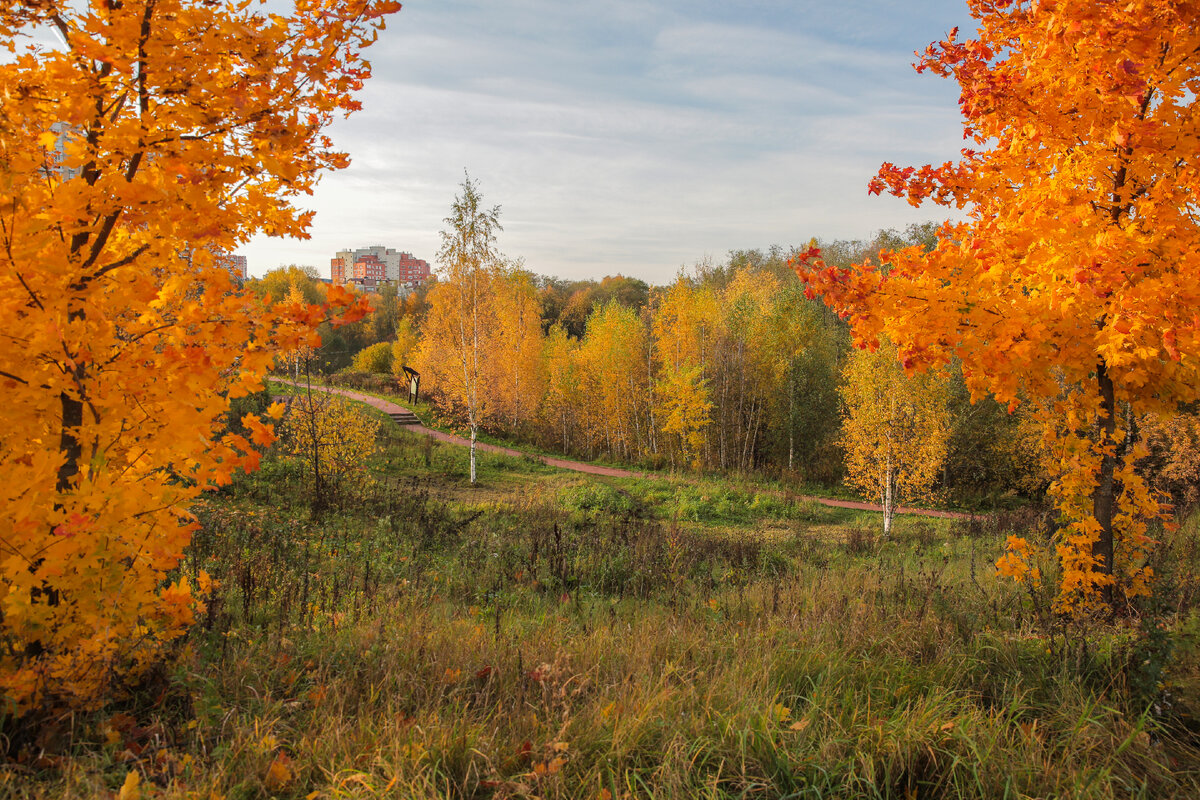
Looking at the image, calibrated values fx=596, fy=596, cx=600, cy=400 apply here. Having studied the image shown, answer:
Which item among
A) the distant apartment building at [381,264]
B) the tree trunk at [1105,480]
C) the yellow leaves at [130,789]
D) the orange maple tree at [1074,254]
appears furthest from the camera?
the distant apartment building at [381,264]

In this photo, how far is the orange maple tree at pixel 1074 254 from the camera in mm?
3531

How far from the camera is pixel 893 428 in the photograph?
14.4 m

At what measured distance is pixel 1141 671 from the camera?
3049 mm

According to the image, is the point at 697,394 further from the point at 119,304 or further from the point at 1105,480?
the point at 119,304

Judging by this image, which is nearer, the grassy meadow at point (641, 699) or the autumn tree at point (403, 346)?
the grassy meadow at point (641, 699)

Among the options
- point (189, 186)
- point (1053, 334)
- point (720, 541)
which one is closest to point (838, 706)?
point (1053, 334)

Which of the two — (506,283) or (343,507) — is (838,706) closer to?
(343,507)

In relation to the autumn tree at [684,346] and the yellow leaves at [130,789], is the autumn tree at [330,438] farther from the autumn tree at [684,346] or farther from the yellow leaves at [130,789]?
the autumn tree at [684,346]

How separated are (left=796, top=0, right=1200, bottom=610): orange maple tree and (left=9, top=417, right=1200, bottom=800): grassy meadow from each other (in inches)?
38.5

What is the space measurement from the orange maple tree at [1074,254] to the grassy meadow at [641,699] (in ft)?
3.21

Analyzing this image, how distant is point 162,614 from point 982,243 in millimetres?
5329

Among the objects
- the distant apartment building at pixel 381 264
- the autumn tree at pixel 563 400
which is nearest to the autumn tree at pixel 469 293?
the autumn tree at pixel 563 400

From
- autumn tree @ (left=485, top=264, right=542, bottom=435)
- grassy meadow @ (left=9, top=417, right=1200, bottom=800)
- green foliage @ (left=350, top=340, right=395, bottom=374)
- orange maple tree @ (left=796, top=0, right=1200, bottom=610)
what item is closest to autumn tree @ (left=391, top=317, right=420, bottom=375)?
green foliage @ (left=350, top=340, right=395, bottom=374)

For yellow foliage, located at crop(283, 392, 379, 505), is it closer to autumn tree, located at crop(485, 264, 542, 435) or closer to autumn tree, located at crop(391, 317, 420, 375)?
autumn tree, located at crop(485, 264, 542, 435)
